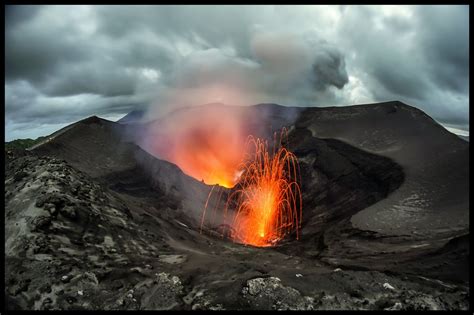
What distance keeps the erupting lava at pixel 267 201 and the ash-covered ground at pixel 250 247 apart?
6.04 ft

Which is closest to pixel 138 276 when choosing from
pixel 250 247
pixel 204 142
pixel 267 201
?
pixel 250 247

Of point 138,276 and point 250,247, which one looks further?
point 250,247

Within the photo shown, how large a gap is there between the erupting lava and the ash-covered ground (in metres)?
1.84

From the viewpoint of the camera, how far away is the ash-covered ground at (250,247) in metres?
9.84

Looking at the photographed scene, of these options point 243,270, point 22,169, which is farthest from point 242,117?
point 243,270

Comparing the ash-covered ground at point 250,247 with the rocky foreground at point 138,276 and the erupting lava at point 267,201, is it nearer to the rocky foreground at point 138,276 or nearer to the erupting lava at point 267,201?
the rocky foreground at point 138,276

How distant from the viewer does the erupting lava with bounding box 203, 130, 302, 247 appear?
28562 mm

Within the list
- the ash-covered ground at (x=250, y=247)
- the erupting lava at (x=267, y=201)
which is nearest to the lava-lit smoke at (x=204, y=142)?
the erupting lava at (x=267, y=201)

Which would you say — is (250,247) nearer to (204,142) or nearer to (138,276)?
(138,276)

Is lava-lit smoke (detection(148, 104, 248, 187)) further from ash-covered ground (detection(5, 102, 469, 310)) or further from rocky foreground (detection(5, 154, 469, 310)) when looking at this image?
rocky foreground (detection(5, 154, 469, 310))

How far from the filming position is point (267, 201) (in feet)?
107

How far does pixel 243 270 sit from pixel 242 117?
128ft

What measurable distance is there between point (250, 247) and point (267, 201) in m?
15.8
